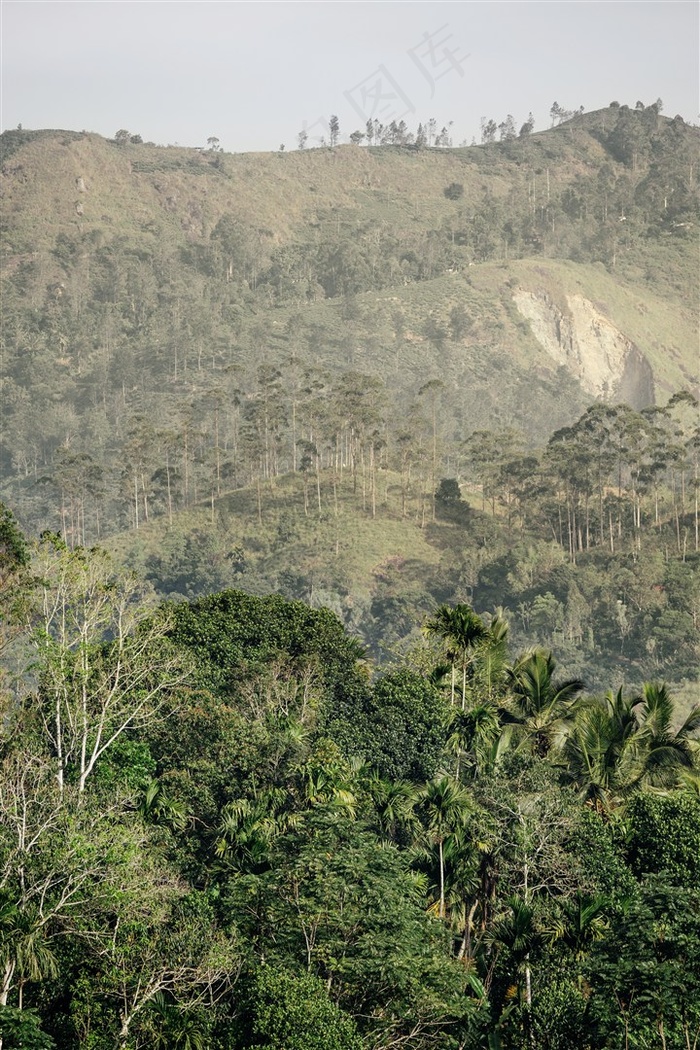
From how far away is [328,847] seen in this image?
34406mm

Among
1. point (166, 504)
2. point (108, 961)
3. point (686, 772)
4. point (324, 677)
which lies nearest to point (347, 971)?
point (108, 961)

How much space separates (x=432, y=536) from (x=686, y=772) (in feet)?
284

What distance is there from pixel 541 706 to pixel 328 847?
13.4m

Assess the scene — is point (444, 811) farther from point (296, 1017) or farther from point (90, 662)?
point (90, 662)

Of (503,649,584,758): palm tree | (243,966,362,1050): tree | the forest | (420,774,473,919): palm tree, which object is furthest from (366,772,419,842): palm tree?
(243,966,362,1050): tree

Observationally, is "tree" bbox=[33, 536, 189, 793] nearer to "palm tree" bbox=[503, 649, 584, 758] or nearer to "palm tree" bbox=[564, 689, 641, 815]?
"palm tree" bbox=[503, 649, 584, 758]

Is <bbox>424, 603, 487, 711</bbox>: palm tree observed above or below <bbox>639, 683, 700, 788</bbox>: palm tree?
above

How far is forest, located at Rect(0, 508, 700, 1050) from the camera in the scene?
30844mm

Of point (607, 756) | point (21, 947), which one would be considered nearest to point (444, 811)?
point (607, 756)

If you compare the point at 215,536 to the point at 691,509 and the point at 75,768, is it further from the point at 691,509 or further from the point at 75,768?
the point at 75,768

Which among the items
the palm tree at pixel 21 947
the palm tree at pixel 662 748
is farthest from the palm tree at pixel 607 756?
the palm tree at pixel 21 947

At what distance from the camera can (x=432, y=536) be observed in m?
129

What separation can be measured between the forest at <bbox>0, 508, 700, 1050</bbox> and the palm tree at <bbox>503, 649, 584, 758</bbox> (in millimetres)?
70

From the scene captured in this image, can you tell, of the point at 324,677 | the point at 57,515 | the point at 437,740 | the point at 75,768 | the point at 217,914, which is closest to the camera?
the point at 217,914
